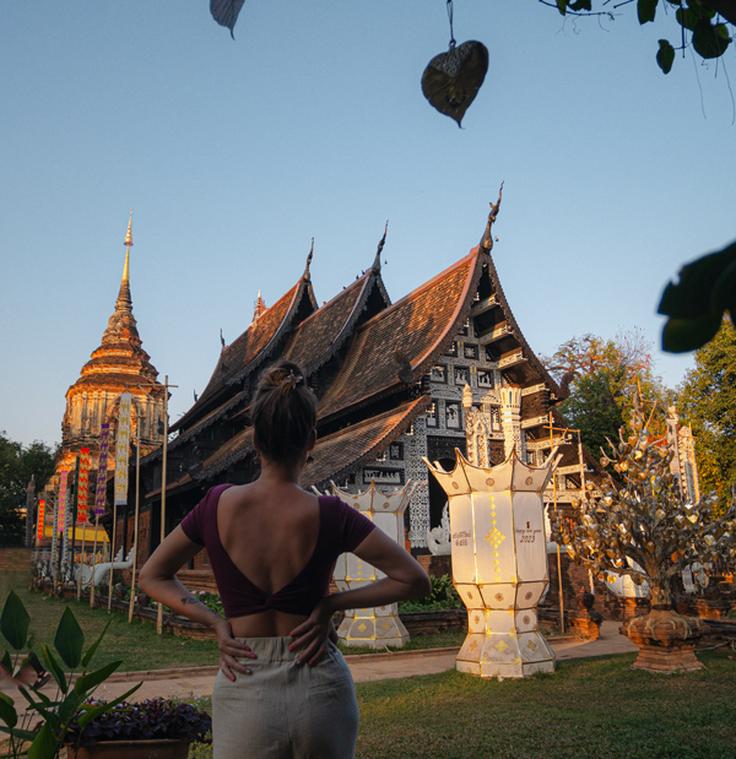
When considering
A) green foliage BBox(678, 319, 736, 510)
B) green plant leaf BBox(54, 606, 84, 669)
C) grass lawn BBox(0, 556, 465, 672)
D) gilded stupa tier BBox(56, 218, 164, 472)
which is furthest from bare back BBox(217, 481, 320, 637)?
gilded stupa tier BBox(56, 218, 164, 472)

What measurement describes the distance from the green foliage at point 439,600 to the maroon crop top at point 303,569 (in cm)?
1052

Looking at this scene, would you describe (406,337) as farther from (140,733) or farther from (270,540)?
(270,540)

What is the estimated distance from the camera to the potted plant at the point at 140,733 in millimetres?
3221

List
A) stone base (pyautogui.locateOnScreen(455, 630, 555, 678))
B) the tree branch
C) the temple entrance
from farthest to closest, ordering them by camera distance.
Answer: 1. the temple entrance
2. stone base (pyautogui.locateOnScreen(455, 630, 555, 678))
3. the tree branch

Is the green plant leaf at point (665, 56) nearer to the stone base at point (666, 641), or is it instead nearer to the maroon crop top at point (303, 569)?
the maroon crop top at point (303, 569)

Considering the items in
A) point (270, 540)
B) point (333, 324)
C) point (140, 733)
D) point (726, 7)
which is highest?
point (333, 324)

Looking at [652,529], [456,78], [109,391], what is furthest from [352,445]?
[109,391]

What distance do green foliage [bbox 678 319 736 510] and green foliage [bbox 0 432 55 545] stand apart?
133 ft

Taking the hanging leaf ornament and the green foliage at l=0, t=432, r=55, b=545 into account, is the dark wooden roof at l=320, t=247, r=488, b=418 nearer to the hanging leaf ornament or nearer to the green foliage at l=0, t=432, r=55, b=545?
the hanging leaf ornament

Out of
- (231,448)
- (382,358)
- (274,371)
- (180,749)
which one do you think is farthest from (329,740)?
(231,448)

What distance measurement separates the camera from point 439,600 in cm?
1309

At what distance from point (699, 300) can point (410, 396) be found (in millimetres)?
15099

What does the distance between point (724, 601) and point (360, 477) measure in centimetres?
661

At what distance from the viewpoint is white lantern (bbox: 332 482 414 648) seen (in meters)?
10.3
